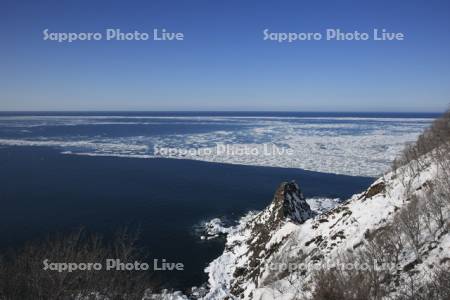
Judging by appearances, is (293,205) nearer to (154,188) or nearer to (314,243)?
(314,243)

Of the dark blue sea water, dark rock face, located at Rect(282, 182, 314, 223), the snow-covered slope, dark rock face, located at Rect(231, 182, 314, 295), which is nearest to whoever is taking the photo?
the snow-covered slope

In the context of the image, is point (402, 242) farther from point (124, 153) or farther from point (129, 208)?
point (124, 153)

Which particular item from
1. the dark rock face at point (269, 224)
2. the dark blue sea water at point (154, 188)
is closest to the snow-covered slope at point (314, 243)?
the dark rock face at point (269, 224)

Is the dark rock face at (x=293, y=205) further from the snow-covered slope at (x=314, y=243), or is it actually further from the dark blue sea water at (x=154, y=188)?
the dark blue sea water at (x=154, y=188)

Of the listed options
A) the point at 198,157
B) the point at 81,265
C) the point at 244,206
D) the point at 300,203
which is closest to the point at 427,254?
the point at 81,265

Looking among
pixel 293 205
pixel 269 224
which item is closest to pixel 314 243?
pixel 269 224

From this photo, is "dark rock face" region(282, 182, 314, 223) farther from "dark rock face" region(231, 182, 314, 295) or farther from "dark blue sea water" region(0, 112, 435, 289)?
"dark blue sea water" region(0, 112, 435, 289)

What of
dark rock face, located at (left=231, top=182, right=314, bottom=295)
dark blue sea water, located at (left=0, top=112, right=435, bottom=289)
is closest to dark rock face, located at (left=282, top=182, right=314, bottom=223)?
dark rock face, located at (left=231, top=182, right=314, bottom=295)
